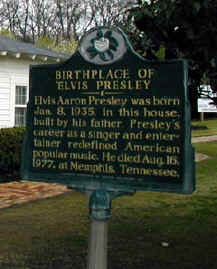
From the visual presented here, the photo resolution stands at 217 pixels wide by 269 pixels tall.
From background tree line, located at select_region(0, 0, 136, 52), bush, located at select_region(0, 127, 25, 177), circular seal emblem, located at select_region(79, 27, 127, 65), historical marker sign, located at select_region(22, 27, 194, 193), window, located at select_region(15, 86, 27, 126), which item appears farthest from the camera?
background tree line, located at select_region(0, 0, 136, 52)

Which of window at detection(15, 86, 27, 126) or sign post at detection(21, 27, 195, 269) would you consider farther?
window at detection(15, 86, 27, 126)

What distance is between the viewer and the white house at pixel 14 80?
42.2 ft

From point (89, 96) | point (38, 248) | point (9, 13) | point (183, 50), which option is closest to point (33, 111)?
point (89, 96)

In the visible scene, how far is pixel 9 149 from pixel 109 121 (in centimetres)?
754

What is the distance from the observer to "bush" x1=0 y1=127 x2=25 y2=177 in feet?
36.7

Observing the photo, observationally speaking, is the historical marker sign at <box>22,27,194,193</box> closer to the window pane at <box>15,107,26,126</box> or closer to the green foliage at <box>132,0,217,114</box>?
the green foliage at <box>132,0,217,114</box>

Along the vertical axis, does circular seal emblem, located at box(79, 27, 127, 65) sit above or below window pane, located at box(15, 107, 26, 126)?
above

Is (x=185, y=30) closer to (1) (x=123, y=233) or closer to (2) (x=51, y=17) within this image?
(1) (x=123, y=233)

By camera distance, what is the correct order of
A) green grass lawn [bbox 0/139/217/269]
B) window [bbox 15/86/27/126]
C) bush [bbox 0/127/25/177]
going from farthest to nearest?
window [bbox 15/86/27/126] → bush [bbox 0/127/25/177] → green grass lawn [bbox 0/139/217/269]

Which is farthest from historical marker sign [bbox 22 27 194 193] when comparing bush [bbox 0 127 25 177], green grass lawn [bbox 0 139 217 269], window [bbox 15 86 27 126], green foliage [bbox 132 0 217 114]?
window [bbox 15 86 27 126]

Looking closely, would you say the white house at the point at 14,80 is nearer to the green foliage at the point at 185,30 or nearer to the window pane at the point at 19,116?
the window pane at the point at 19,116

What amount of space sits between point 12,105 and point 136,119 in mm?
9517

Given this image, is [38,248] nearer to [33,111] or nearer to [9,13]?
[33,111]

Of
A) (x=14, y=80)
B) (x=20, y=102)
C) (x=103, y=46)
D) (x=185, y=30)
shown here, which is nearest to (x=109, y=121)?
(x=103, y=46)
